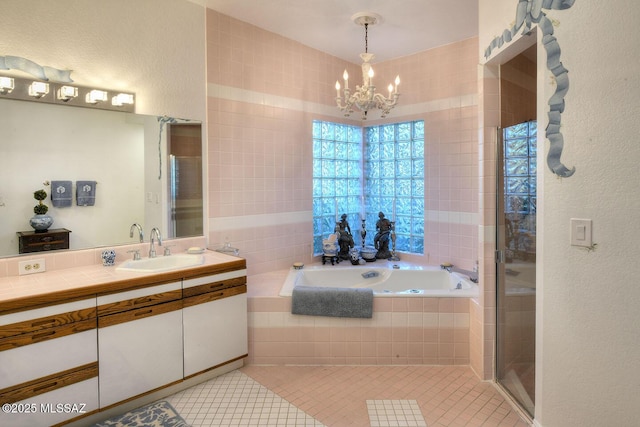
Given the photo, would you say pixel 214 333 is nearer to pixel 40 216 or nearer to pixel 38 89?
pixel 40 216

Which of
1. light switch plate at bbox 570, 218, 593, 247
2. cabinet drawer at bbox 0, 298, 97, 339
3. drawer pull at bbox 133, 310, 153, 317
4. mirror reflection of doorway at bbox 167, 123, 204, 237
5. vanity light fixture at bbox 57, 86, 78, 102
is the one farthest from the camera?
mirror reflection of doorway at bbox 167, 123, 204, 237

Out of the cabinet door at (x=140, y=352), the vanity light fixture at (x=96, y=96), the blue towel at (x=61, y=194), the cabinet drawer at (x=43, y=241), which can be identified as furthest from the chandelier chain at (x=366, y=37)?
the cabinet drawer at (x=43, y=241)

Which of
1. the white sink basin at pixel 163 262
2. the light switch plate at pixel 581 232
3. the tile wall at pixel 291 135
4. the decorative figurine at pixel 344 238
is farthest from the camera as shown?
the decorative figurine at pixel 344 238

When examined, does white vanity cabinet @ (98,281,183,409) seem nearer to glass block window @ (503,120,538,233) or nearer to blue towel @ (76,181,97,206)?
blue towel @ (76,181,97,206)

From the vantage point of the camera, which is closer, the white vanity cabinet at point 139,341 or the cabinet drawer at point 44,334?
the cabinet drawer at point 44,334

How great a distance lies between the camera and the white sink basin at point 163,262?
8.33ft

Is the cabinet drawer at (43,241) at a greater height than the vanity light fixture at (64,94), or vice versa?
the vanity light fixture at (64,94)

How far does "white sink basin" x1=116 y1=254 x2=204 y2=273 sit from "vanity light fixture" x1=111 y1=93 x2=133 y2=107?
1.10 metres

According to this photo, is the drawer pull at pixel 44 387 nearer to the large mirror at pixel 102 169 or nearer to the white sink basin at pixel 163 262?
the white sink basin at pixel 163 262

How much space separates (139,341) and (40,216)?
100 cm

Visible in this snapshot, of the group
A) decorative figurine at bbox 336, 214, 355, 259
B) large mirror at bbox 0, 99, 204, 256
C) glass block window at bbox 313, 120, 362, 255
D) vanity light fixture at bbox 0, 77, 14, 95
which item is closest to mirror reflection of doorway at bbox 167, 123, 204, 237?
large mirror at bbox 0, 99, 204, 256

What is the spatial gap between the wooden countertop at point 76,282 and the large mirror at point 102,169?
261 mm

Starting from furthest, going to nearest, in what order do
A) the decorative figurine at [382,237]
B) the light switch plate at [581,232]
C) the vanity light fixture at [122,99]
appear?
1. the decorative figurine at [382,237]
2. the vanity light fixture at [122,99]
3. the light switch plate at [581,232]

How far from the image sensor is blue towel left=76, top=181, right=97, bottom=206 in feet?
8.18
